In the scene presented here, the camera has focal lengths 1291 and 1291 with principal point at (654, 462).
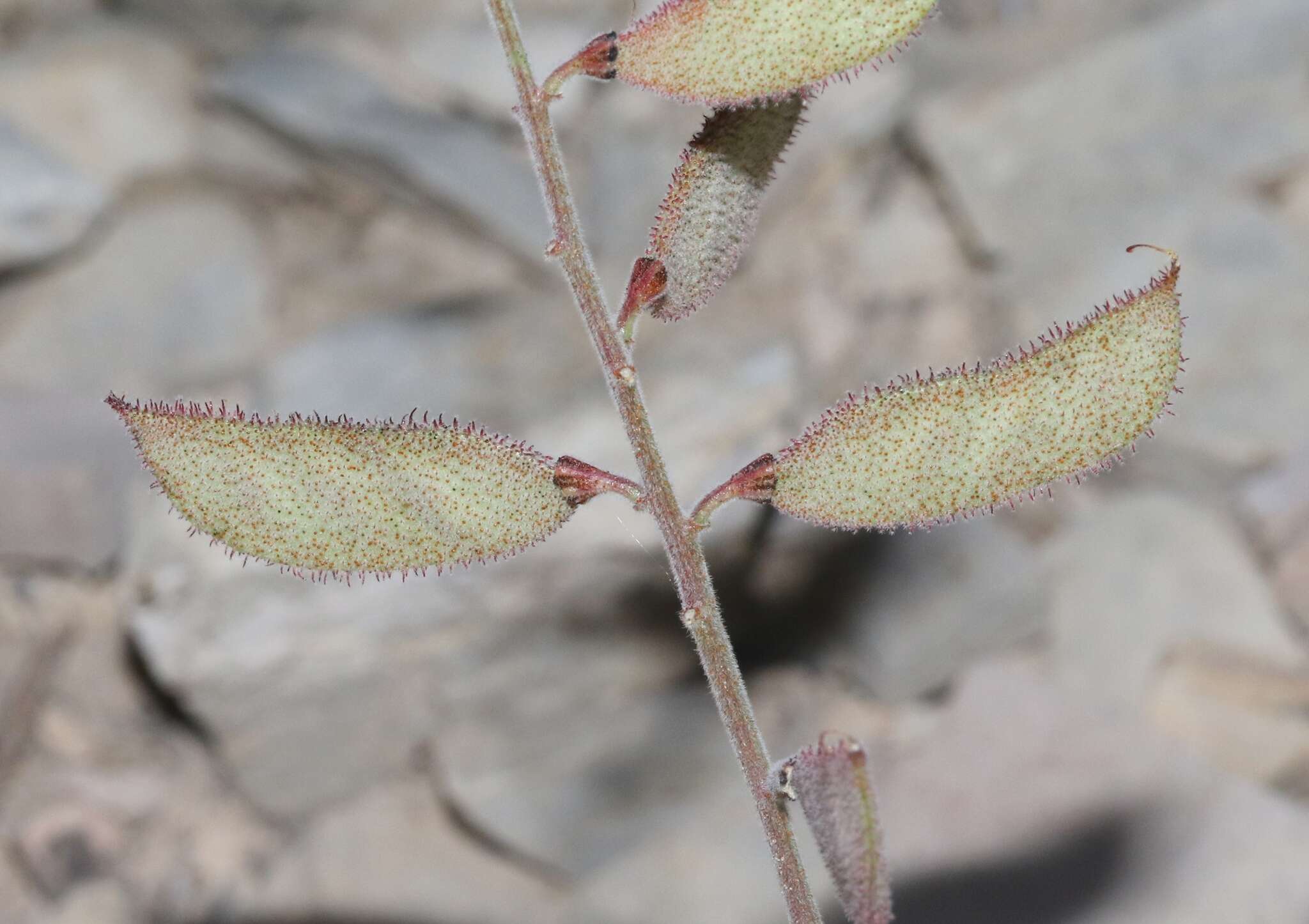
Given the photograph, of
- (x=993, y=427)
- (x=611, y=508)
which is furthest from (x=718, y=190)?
(x=611, y=508)

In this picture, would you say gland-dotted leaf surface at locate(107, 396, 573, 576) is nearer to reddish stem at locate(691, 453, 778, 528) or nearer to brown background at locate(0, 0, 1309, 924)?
reddish stem at locate(691, 453, 778, 528)

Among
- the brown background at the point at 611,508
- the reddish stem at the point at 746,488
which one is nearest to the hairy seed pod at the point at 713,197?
the reddish stem at the point at 746,488

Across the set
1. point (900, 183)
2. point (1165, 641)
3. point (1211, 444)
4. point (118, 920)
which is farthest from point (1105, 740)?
point (118, 920)

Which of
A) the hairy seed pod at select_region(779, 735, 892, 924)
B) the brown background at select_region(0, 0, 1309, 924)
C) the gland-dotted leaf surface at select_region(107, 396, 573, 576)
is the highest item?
the brown background at select_region(0, 0, 1309, 924)

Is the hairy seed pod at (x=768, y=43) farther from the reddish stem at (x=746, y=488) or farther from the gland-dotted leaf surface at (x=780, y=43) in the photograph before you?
the reddish stem at (x=746, y=488)

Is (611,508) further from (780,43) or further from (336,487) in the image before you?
(780,43)

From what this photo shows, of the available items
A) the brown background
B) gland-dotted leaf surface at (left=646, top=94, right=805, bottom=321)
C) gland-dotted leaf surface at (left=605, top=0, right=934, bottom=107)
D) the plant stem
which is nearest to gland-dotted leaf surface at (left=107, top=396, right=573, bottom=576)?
the plant stem
